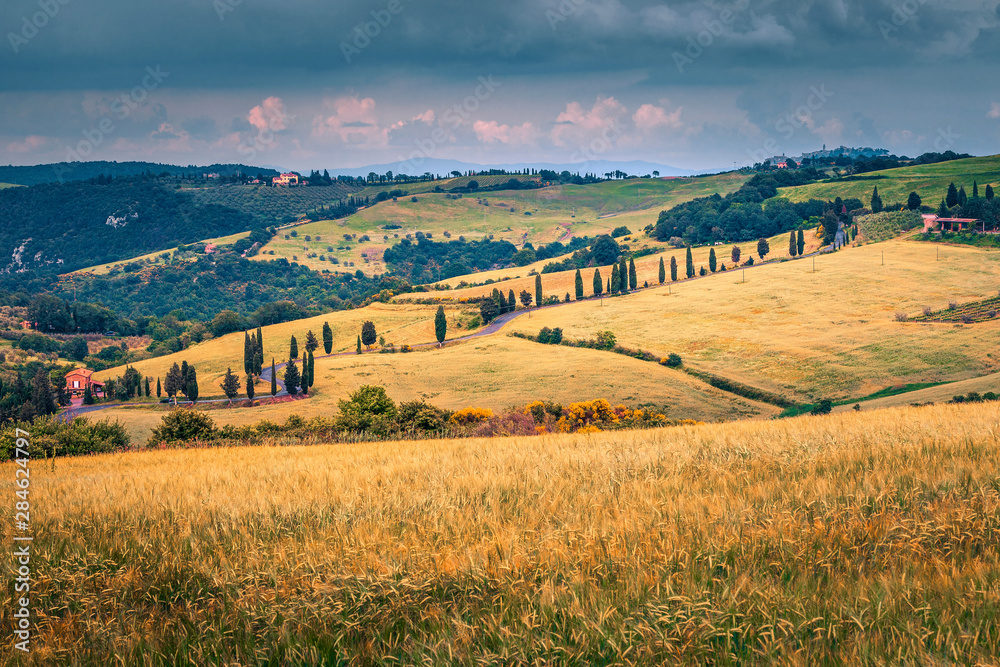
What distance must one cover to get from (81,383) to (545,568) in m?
142

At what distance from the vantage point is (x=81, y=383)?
123 meters

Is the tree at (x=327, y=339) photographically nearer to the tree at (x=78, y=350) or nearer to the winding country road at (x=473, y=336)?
the winding country road at (x=473, y=336)

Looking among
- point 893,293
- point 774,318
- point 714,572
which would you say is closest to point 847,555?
point 714,572

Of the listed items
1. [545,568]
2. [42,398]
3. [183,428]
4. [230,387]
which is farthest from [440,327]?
[545,568]

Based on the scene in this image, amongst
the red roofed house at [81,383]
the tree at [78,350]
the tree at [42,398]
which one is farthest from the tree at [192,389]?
the tree at [78,350]

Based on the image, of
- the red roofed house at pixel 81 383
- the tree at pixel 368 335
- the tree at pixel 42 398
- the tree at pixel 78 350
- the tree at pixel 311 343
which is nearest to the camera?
the tree at pixel 42 398

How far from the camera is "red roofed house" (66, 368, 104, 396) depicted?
11798cm

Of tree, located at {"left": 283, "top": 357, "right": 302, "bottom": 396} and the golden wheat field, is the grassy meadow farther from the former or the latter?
the golden wheat field

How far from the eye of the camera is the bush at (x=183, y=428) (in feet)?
99.0

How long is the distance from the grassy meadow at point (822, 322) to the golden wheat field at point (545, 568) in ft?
263

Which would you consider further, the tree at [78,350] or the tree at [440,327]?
the tree at [78,350]

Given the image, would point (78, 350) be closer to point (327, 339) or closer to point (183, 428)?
point (327, 339)

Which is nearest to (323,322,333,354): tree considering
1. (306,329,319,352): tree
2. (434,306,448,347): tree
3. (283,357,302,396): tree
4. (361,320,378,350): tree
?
(306,329,319,352): tree

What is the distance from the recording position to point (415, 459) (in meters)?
10.3
